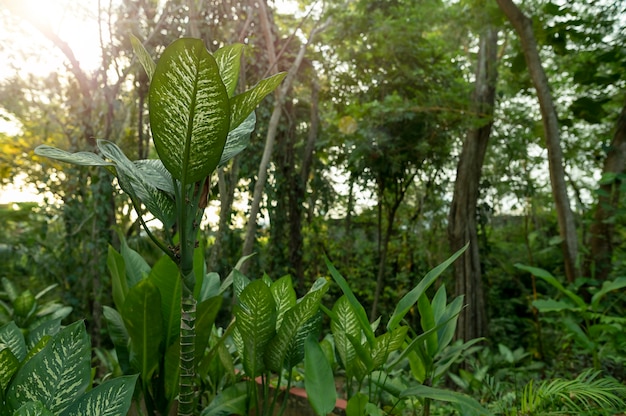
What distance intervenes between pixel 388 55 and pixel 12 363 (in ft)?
12.8

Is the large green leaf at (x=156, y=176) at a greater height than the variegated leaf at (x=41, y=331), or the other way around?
the large green leaf at (x=156, y=176)

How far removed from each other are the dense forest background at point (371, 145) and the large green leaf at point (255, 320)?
4.41 ft

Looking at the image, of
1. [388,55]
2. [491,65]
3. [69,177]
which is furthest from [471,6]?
[69,177]

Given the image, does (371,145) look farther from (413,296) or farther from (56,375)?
(56,375)

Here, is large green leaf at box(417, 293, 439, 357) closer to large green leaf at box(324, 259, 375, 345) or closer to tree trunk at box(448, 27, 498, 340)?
large green leaf at box(324, 259, 375, 345)

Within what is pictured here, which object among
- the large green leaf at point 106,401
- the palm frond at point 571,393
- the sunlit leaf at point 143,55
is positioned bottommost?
the palm frond at point 571,393

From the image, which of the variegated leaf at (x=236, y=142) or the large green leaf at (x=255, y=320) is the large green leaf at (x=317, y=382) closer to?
the large green leaf at (x=255, y=320)

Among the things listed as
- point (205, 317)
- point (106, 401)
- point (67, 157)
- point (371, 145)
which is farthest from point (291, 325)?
point (371, 145)

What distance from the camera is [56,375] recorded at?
616 millimetres

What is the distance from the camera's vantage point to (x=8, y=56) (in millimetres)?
3633

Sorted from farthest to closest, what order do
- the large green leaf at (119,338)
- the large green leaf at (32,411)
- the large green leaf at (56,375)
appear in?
the large green leaf at (119,338), the large green leaf at (56,375), the large green leaf at (32,411)

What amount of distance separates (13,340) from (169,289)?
0.93 ft

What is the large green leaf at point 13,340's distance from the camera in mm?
829

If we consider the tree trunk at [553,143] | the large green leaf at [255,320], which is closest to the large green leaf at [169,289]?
the large green leaf at [255,320]
